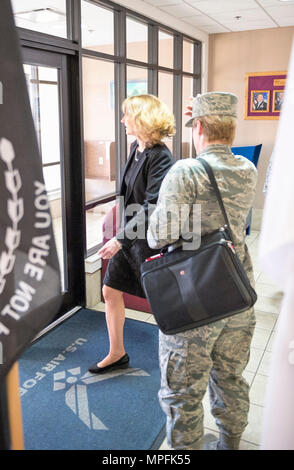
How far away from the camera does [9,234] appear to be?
22.4 inches

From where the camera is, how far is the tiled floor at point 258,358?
2.15 m

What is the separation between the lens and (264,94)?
19.7 ft

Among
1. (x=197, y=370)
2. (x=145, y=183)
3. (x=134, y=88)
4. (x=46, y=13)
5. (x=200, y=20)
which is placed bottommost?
(x=197, y=370)

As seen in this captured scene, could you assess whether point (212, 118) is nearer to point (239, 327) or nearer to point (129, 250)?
point (239, 327)

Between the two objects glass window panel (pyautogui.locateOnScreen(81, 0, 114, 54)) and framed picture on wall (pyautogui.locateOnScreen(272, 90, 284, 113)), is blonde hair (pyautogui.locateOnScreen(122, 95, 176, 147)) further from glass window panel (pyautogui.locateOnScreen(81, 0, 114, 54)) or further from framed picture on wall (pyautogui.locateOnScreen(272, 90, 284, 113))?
framed picture on wall (pyautogui.locateOnScreen(272, 90, 284, 113))

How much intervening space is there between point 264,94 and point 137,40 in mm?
2348

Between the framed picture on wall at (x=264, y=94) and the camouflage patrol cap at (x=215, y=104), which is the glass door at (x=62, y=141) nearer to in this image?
the camouflage patrol cap at (x=215, y=104)

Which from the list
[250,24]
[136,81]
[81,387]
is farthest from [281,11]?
[81,387]

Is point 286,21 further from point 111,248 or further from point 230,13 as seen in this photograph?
point 111,248

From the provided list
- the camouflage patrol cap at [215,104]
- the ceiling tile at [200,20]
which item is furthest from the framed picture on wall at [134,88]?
the camouflage patrol cap at [215,104]

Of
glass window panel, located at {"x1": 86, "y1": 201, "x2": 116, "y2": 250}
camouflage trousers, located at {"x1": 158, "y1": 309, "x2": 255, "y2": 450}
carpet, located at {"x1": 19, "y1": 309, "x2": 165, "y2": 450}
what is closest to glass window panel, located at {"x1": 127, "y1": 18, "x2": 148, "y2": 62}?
glass window panel, located at {"x1": 86, "y1": 201, "x2": 116, "y2": 250}

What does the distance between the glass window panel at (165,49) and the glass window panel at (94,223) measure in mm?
2112
